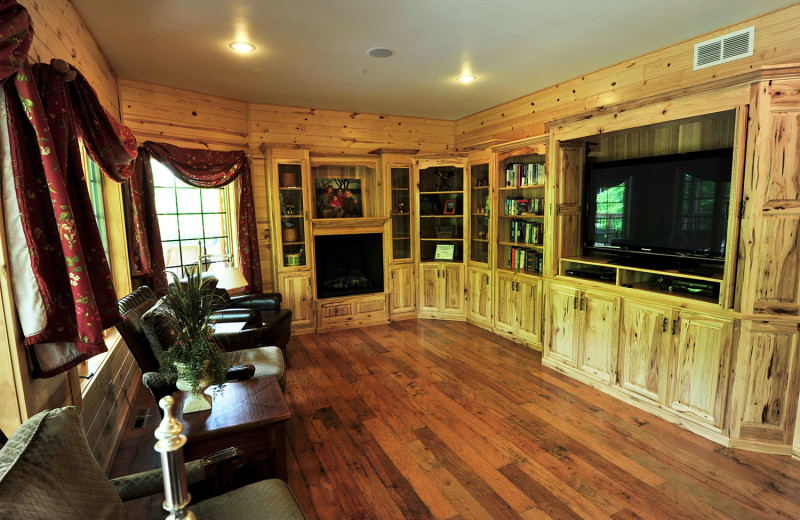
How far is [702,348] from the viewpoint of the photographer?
286cm

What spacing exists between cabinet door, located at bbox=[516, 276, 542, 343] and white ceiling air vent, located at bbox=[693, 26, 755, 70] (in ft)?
7.56

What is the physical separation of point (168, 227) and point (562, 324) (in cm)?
409

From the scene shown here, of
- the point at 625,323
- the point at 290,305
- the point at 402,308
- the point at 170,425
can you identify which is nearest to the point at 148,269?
the point at 290,305

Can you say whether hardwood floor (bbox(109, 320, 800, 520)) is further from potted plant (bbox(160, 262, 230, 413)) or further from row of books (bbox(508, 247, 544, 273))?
row of books (bbox(508, 247, 544, 273))

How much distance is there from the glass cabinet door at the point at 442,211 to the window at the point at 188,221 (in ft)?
8.05

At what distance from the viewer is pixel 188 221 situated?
15.2 feet

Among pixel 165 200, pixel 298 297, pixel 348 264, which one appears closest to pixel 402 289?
pixel 348 264

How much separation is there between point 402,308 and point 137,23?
Answer: 407cm

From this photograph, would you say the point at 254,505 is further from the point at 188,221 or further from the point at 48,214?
the point at 188,221

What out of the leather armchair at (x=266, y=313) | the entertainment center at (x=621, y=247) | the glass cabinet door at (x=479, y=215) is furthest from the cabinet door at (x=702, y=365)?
the leather armchair at (x=266, y=313)

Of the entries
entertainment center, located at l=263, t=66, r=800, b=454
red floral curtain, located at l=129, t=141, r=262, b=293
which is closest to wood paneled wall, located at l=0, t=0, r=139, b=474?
red floral curtain, located at l=129, t=141, r=262, b=293

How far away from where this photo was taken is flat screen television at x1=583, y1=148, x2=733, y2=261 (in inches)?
116

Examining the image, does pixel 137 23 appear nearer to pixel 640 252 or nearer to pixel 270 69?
pixel 270 69

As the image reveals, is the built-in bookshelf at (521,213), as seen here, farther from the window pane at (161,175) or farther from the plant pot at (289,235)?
the window pane at (161,175)
